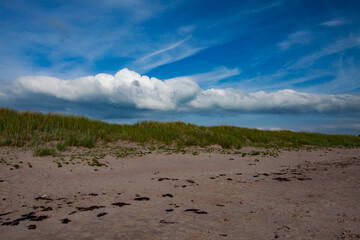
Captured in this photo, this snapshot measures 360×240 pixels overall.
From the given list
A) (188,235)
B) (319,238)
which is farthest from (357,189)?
(188,235)

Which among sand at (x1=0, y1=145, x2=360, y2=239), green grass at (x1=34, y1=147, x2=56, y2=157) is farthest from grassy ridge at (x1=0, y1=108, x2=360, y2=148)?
sand at (x1=0, y1=145, x2=360, y2=239)

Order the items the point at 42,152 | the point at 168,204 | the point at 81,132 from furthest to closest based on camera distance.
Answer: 1. the point at 81,132
2. the point at 42,152
3. the point at 168,204

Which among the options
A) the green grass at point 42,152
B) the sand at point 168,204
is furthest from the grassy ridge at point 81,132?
the sand at point 168,204

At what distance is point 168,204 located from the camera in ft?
22.2

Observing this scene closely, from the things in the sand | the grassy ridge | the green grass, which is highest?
the grassy ridge

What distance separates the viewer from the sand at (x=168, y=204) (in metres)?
4.74

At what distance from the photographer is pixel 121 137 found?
21016 mm

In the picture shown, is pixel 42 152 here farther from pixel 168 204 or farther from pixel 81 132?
pixel 168 204

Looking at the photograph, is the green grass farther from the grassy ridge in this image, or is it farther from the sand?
the grassy ridge

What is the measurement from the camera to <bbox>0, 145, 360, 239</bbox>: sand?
4.74 meters

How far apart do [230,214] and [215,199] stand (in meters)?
1.51

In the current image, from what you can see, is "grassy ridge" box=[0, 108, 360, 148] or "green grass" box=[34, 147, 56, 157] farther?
"grassy ridge" box=[0, 108, 360, 148]

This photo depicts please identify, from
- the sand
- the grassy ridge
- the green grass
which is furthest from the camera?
the grassy ridge

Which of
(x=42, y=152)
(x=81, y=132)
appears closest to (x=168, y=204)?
(x=42, y=152)
